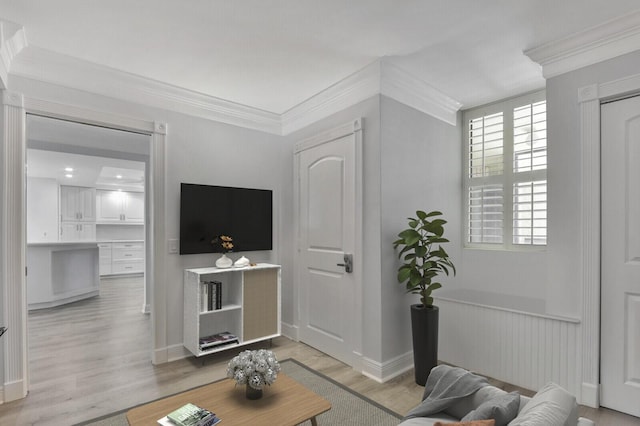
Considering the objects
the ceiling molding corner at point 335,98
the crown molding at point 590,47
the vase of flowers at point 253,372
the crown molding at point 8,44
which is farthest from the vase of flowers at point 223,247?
the crown molding at point 590,47

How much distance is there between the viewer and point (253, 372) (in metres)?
1.88

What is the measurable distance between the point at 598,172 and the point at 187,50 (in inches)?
128

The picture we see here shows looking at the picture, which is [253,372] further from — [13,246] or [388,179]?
[13,246]

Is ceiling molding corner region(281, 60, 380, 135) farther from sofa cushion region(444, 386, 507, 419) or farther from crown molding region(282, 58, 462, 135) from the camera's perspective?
sofa cushion region(444, 386, 507, 419)

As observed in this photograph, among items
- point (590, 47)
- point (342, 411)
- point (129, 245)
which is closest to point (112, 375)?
point (342, 411)

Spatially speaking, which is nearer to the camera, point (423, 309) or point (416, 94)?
point (423, 309)

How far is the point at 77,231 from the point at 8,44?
305 inches

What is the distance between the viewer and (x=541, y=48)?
8.90 ft

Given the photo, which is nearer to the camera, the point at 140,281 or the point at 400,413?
the point at 400,413

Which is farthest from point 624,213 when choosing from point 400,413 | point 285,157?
point 285,157

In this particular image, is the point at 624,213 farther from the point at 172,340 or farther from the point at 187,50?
the point at 172,340

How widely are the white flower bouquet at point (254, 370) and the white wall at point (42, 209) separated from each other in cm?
881

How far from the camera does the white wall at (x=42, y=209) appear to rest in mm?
8133

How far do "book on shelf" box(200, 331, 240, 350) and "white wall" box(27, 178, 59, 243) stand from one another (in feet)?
23.8
